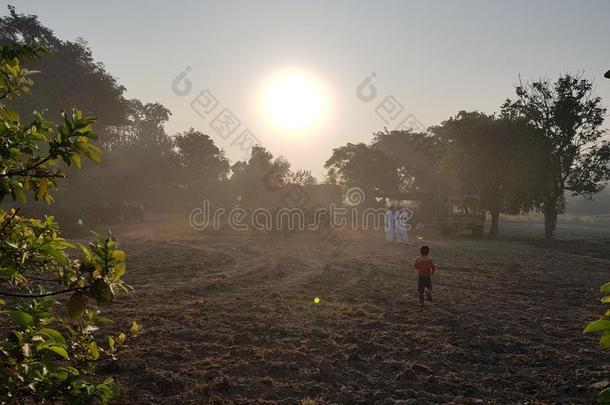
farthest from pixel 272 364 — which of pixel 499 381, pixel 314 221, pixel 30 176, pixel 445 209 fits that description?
pixel 445 209

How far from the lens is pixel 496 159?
1065 inches

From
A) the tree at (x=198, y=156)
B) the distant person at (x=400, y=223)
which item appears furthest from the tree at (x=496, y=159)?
the tree at (x=198, y=156)

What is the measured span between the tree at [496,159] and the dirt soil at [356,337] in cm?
1266

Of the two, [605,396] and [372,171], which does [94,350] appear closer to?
[605,396]

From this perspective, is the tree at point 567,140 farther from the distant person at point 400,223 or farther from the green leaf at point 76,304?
the green leaf at point 76,304

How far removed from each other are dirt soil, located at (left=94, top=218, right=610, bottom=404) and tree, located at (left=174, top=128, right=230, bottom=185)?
4553cm

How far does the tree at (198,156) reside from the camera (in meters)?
57.6

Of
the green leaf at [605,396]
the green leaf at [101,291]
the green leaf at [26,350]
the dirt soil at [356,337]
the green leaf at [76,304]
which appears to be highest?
the green leaf at [101,291]

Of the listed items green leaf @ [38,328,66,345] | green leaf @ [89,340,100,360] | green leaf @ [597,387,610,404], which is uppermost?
green leaf @ [38,328,66,345]

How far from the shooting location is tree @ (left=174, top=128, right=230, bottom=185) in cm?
5759

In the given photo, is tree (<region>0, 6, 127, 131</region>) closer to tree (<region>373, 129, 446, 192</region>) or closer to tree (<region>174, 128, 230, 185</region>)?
tree (<region>174, 128, 230, 185</region>)

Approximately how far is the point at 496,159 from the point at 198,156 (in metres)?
42.7

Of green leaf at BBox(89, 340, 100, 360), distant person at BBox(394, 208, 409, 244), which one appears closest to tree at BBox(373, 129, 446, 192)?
distant person at BBox(394, 208, 409, 244)

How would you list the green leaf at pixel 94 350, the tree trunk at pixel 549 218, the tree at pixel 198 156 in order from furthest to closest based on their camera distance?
the tree at pixel 198 156
the tree trunk at pixel 549 218
the green leaf at pixel 94 350
